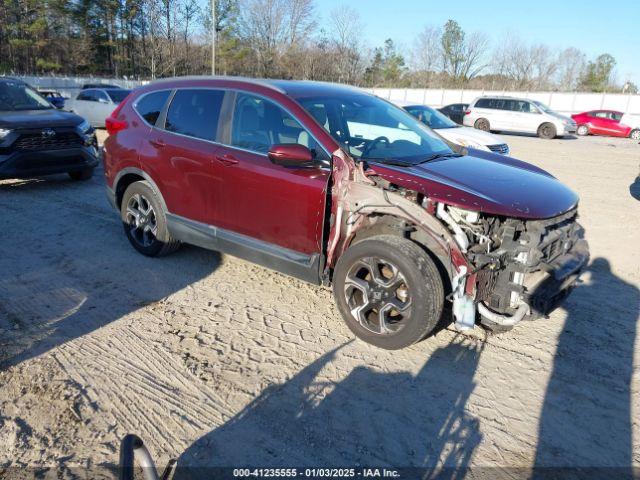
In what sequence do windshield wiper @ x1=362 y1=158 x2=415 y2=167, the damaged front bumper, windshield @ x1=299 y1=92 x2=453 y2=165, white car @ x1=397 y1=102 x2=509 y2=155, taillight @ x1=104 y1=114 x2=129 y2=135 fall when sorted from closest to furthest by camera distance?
1. the damaged front bumper
2. windshield wiper @ x1=362 y1=158 x2=415 y2=167
3. windshield @ x1=299 y1=92 x2=453 y2=165
4. taillight @ x1=104 y1=114 x2=129 y2=135
5. white car @ x1=397 y1=102 x2=509 y2=155

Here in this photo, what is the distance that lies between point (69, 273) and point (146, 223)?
2.96 ft

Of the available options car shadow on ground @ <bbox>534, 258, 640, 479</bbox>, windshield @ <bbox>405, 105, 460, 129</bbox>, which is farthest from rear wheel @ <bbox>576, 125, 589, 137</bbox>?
car shadow on ground @ <bbox>534, 258, 640, 479</bbox>

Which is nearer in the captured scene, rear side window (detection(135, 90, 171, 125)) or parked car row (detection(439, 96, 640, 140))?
rear side window (detection(135, 90, 171, 125))

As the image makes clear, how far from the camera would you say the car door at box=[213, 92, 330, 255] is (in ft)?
12.5

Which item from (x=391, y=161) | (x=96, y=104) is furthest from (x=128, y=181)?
(x=96, y=104)

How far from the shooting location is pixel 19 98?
849 centimetres

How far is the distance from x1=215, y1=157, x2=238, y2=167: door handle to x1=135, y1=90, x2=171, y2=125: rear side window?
1.19 meters

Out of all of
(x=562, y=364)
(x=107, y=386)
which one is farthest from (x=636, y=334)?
(x=107, y=386)

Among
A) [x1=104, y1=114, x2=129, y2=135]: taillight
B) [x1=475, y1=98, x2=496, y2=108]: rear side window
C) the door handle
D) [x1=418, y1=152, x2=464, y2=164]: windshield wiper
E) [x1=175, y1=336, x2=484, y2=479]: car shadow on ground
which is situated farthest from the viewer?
[x1=475, y1=98, x2=496, y2=108]: rear side window

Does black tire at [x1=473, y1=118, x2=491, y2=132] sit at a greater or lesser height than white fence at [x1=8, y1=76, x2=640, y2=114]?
lesser

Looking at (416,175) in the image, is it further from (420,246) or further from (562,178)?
(562,178)

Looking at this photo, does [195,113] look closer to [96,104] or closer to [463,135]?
[463,135]

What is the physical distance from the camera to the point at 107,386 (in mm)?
3133

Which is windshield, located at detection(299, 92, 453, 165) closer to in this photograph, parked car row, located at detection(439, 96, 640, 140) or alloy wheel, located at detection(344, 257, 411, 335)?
alloy wheel, located at detection(344, 257, 411, 335)
